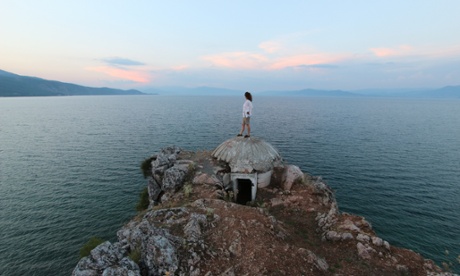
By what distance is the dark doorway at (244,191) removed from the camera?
28188 millimetres

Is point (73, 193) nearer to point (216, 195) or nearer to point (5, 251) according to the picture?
point (5, 251)

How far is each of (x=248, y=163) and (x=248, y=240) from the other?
12506mm

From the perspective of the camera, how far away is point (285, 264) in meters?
13.8

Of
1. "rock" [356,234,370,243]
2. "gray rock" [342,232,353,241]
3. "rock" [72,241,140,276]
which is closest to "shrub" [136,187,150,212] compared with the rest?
"rock" [72,241,140,276]

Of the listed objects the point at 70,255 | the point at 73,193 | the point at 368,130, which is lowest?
the point at 70,255

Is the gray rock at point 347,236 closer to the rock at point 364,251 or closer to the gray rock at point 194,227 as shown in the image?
the rock at point 364,251

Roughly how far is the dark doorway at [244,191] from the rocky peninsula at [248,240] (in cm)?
182

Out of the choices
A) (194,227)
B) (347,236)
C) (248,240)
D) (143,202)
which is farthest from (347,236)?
(143,202)

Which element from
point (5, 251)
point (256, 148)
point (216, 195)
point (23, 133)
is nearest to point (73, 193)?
point (5, 251)

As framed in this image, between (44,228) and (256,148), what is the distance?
29.4m

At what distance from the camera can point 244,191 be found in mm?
29797

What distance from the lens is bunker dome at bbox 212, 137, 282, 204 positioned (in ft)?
88.8

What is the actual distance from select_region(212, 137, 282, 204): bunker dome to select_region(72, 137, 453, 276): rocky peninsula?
0.17 meters

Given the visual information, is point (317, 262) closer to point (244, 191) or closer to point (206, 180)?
point (206, 180)
